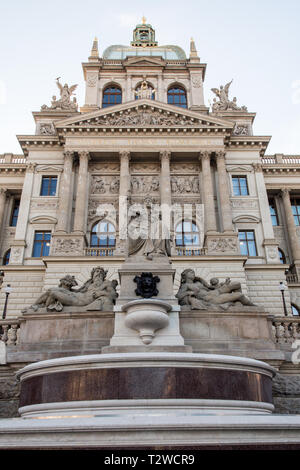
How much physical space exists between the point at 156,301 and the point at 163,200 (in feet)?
74.4

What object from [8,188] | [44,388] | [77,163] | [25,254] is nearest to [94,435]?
[44,388]

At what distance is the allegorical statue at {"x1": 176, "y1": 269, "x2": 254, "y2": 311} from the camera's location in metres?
10.8

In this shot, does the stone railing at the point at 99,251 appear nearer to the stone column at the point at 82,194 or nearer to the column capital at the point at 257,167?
the stone column at the point at 82,194

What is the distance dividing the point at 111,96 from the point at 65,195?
1519 centimetres

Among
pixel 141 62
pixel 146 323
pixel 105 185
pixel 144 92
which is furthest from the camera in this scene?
pixel 141 62

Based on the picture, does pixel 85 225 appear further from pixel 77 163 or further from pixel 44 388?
pixel 44 388

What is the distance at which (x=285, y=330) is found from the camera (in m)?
12.0

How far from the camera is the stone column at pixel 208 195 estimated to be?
99.0ft

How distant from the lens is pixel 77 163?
33812 millimetres

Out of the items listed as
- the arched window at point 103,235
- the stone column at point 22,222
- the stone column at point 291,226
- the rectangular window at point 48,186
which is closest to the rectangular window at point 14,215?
the stone column at point 22,222

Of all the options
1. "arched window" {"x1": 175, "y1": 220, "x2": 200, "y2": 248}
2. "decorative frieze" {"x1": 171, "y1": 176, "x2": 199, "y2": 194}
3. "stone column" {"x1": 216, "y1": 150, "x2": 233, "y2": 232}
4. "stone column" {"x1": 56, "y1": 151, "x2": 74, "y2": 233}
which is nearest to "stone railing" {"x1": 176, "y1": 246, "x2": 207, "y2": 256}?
"arched window" {"x1": 175, "y1": 220, "x2": 200, "y2": 248}

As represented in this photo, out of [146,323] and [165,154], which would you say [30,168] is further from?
[146,323]

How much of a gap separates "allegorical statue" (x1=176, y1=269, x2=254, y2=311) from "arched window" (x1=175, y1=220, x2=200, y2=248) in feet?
63.8

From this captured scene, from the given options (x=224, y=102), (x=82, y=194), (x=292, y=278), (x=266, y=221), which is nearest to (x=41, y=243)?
(x=82, y=194)
